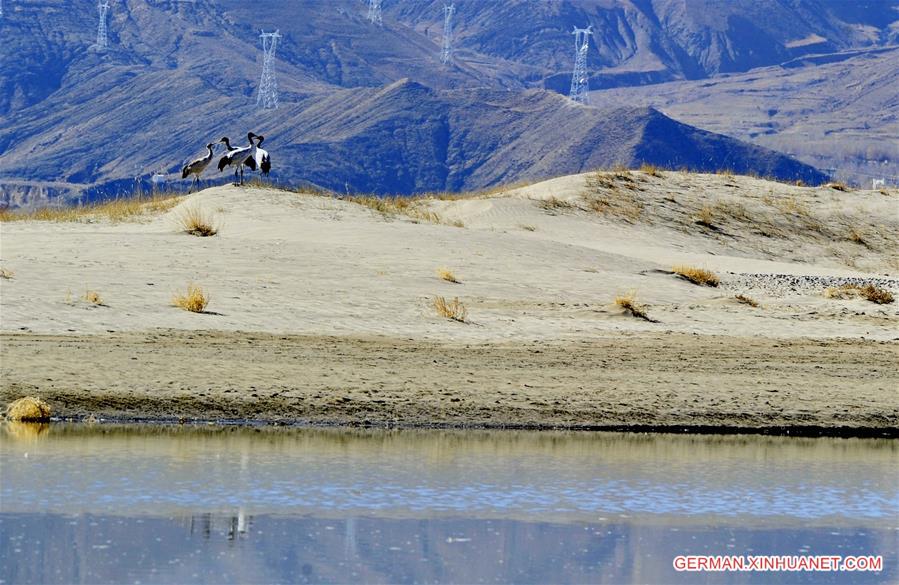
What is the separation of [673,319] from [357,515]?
33.5 feet

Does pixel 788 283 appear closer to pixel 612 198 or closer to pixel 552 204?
pixel 552 204

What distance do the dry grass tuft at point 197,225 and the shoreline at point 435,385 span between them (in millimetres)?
6959

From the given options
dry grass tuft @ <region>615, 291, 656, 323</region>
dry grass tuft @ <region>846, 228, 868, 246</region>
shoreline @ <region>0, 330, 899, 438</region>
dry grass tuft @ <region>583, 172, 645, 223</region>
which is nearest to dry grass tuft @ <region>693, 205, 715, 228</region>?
dry grass tuft @ <region>583, 172, 645, 223</region>

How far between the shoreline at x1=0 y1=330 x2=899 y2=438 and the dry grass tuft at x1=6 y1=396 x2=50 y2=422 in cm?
28

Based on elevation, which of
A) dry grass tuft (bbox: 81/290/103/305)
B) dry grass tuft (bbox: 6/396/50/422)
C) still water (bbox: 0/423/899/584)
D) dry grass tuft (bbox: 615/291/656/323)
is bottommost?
still water (bbox: 0/423/899/584)

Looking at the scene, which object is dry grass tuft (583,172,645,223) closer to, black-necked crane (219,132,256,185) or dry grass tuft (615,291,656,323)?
black-necked crane (219,132,256,185)

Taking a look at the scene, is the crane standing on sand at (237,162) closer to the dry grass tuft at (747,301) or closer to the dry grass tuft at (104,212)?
the dry grass tuft at (104,212)

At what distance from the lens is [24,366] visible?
1555 centimetres

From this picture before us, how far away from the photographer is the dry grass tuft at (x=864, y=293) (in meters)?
23.2

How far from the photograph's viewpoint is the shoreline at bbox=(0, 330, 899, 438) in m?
15.1

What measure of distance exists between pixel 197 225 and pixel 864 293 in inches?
373

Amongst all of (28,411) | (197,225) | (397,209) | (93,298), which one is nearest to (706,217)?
(397,209)

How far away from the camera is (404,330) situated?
62.0 ft

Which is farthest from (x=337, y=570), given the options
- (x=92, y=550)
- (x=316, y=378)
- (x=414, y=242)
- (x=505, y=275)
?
(x=414, y=242)
